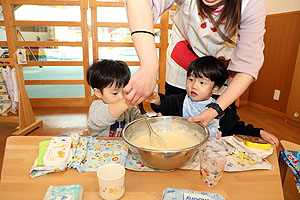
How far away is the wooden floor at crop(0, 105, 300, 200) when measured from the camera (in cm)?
259

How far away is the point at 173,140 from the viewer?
3.04 ft

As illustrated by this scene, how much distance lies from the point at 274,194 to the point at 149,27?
703 millimetres

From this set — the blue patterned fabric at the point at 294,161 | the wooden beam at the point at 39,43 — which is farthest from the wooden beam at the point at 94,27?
the blue patterned fabric at the point at 294,161

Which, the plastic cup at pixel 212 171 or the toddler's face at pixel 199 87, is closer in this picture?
the plastic cup at pixel 212 171

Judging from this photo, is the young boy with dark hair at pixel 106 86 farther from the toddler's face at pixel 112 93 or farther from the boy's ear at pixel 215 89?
the boy's ear at pixel 215 89

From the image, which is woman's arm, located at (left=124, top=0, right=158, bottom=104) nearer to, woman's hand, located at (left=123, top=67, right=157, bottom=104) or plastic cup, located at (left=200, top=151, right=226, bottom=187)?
woman's hand, located at (left=123, top=67, right=157, bottom=104)

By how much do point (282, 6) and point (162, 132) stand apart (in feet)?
10.2

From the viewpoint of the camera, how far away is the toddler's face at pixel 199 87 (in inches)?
51.7

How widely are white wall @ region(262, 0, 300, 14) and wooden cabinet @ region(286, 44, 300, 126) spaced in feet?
2.29

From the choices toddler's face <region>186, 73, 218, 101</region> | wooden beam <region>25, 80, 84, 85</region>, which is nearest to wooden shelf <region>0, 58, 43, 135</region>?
wooden beam <region>25, 80, 84, 85</region>

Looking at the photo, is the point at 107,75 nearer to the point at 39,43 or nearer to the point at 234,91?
the point at 234,91

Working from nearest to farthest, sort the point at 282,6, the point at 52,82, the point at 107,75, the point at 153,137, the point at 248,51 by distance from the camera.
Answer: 1. the point at 153,137
2. the point at 248,51
3. the point at 107,75
4. the point at 282,6
5. the point at 52,82

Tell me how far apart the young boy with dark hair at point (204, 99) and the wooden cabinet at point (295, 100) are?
1861mm

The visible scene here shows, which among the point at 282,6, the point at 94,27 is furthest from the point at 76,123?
the point at 282,6
